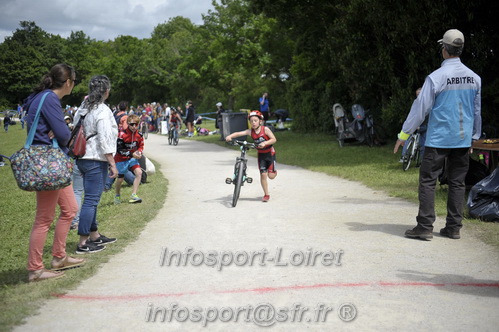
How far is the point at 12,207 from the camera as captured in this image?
1022 centimetres

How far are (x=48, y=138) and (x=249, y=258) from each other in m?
2.28

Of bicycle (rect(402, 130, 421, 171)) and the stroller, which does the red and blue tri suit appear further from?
the stroller

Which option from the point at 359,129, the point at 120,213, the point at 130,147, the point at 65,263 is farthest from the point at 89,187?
the point at 359,129

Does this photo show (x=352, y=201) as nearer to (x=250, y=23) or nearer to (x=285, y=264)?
(x=285, y=264)

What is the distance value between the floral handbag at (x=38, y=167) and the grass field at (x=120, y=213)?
2.93 feet

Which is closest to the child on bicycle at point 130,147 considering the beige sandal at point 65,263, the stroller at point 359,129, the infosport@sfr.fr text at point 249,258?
the infosport@sfr.fr text at point 249,258

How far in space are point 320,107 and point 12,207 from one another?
1763cm

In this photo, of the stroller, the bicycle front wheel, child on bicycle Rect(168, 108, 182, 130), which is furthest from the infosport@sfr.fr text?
child on bicycle Rect(168, 108, 182, 130)

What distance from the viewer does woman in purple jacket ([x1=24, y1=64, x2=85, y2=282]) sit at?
16.0 ft

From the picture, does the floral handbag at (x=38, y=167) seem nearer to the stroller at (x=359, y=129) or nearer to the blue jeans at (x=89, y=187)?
the blue jeans at (x=89, y=187)

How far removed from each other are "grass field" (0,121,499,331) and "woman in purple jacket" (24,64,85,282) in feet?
0.73

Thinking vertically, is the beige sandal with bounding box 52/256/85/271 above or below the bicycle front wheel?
below

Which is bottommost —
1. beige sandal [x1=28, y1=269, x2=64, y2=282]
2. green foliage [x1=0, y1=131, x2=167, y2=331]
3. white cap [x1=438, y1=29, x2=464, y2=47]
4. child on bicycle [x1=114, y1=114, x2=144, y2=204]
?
green foliage [x1=0, y1=131, x2=167, y2=331]

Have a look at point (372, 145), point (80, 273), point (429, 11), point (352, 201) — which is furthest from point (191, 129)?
point (80, 273)
